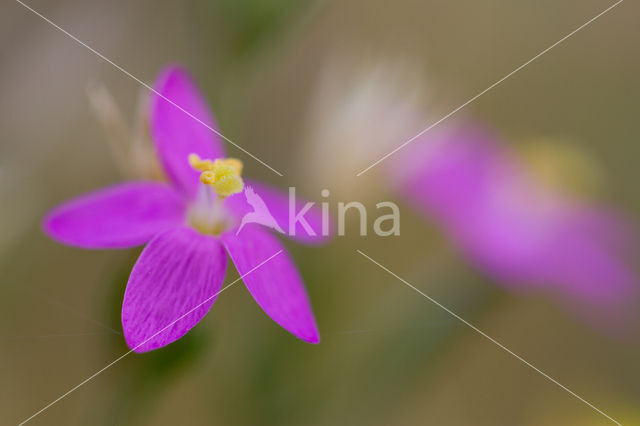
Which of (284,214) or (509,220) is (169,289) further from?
(509,220)

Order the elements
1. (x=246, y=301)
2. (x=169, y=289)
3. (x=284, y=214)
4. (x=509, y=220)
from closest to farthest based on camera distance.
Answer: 1. (x=169, y=289)
2. (x=284, y=214)
3. (x=246, y=301)
4. (x=509, y=220)

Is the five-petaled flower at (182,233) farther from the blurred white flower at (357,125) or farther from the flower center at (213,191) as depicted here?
the blurred white flower at (357,125)

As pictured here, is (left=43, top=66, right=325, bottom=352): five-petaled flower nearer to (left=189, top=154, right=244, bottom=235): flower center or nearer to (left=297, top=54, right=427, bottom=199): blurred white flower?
(left=189, top=154, right=244, bottom=235): flower center

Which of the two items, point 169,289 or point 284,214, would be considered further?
point 284,214

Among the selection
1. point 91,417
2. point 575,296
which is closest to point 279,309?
point 91,417

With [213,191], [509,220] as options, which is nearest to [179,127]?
[213,191]

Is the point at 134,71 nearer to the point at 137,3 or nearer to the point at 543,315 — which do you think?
the point at 137,3

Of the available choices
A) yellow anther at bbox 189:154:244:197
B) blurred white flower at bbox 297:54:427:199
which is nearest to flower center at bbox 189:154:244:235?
yellow anther at bbox 189:154:244:197
